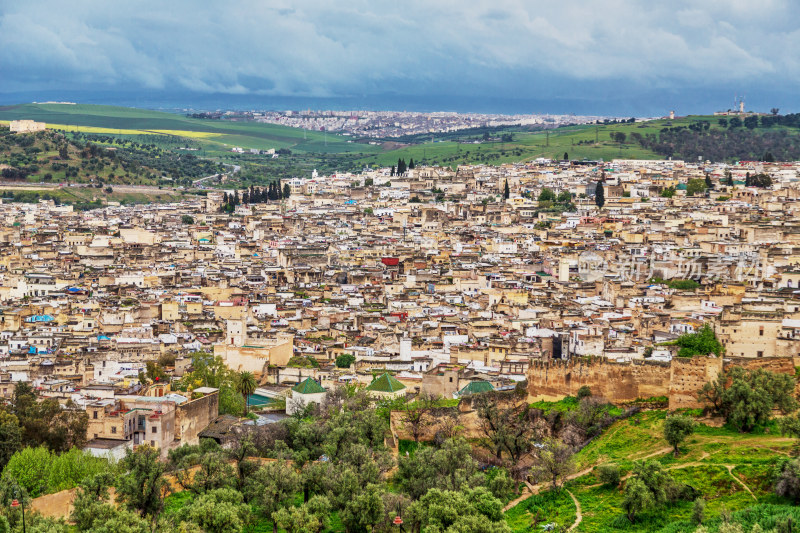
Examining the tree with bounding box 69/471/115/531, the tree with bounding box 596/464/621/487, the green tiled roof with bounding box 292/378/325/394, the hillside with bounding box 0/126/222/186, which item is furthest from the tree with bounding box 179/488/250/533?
the hillside with bounding box 0/126/222/186

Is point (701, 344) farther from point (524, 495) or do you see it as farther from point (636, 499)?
point (636, 499)

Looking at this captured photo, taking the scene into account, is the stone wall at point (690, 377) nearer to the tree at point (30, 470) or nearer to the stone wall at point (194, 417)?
the stone wall at point (194, 417)

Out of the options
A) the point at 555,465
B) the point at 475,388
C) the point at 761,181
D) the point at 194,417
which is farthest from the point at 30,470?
the point at 761,181

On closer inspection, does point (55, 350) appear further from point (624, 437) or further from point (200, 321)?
point (624, 437)

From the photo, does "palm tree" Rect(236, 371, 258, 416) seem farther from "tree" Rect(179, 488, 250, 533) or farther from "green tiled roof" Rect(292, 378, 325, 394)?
"tree" Rect(179, 488, 250, 533)

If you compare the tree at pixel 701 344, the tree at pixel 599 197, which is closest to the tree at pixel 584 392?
the tree at pixel 701 344
